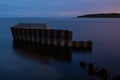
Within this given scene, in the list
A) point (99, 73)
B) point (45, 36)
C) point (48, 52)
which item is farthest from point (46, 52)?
point (99, 73)

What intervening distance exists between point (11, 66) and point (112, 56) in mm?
11747

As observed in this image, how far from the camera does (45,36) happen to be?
33.0 m

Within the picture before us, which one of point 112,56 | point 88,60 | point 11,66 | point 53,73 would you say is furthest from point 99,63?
point 11,66

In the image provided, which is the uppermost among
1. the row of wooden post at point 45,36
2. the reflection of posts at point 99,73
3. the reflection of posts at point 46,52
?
the row of wooden post at point 45,36

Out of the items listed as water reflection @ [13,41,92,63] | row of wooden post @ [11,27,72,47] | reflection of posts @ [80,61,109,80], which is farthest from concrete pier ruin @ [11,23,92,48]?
reflection of posts @ [80,61,109,80]

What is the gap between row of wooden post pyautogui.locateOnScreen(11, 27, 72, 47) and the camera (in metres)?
30.8

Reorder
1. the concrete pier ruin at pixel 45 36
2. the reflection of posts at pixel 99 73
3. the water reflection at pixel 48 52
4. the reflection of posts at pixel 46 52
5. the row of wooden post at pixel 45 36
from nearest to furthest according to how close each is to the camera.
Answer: the reflection of posts at pixel 99 73 < the water reflection at pixel 48 52 < the reflection of posts at pixel 46 52 < the row of wooden post at pixel 45 36 < the concrete pier ruin at pixel 45 36

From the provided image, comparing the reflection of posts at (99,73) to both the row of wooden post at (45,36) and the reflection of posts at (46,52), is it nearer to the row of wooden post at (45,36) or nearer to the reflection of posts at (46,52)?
→ the reflection of posts at (46,52)

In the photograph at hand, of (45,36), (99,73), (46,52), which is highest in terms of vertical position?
(45,36)

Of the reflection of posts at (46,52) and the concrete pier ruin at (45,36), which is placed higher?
the concrete pier ruin at (45,36)

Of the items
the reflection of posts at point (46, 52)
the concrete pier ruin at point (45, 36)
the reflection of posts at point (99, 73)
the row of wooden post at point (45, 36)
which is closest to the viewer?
the reflection of posts at point (99, 73)

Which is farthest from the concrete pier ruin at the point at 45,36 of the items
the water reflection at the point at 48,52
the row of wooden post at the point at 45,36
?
the water reflection at the point at 48,52

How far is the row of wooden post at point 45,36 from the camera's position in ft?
101

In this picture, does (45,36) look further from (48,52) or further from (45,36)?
(48,52)
